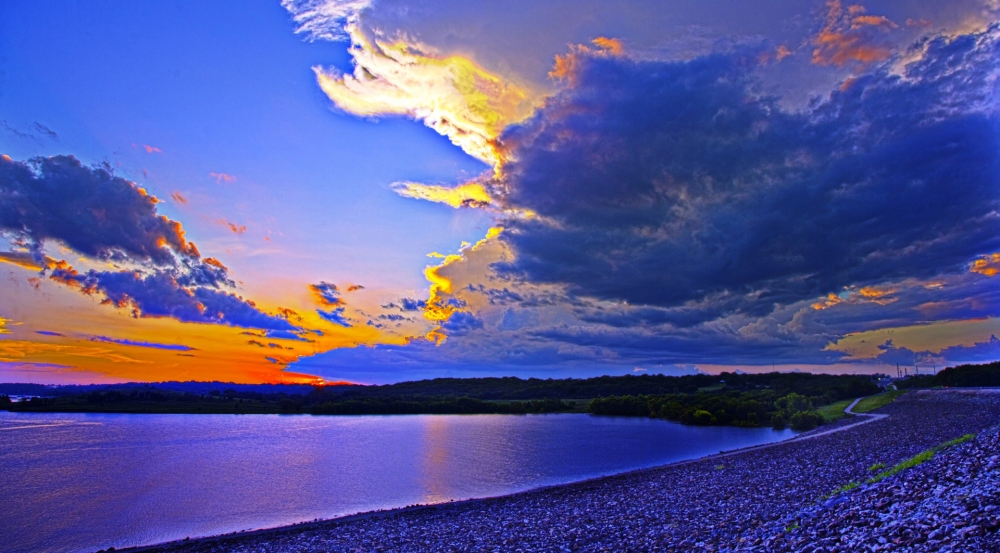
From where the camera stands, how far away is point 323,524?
31.5 m

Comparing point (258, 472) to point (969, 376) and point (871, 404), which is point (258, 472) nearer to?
point (871, 404)

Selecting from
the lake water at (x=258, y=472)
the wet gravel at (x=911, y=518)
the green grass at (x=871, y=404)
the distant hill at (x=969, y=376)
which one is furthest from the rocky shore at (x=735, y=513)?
the distant hill at (x=969, y=376)

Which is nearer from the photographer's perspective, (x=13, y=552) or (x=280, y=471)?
(x=13, y=552)

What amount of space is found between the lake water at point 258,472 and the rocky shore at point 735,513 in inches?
291

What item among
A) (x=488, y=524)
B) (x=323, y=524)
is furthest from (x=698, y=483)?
(x=323, y=524)

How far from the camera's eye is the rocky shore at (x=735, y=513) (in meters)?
13.5

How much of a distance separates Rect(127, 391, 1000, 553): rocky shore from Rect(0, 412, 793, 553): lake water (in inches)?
291

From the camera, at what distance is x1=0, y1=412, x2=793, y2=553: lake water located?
35531 millimetres

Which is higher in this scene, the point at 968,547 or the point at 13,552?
the point at 968,547

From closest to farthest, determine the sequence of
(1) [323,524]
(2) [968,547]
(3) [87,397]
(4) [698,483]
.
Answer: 1. (2) [968,547]
2. (1) [323,524]
3. (4) [698,483]
4. (3) [87,397]

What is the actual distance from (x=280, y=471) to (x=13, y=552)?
2783 centimetres

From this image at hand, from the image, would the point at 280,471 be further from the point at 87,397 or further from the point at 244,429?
the point at 87,397

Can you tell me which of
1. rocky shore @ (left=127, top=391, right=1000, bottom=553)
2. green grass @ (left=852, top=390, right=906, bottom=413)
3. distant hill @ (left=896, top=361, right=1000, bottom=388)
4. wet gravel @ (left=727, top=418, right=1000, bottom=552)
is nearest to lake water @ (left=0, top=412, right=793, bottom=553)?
rocky shore @ (left=127, top=391, right=1000, bottom=553)

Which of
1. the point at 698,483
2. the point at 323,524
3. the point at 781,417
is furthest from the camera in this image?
the point at 781,417
